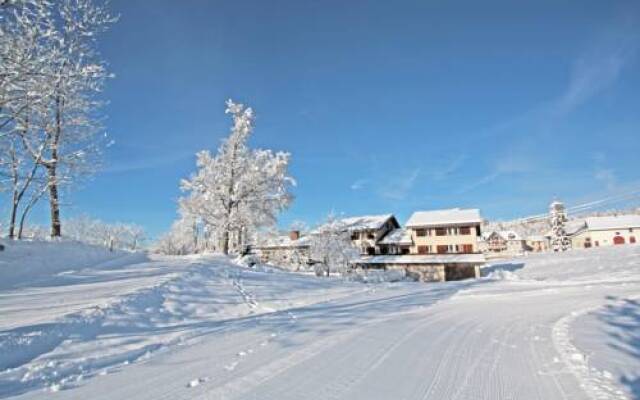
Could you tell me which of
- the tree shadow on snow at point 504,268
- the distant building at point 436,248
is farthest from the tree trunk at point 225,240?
the tree shadow on snow at point 504,268

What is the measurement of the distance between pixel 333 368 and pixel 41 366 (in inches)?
165

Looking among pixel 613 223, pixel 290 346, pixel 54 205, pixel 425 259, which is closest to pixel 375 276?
pixel 425 259

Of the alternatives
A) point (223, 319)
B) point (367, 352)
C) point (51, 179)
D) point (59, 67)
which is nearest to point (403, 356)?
point (367, 352)

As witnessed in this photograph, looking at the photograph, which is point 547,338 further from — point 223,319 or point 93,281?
point 93,281

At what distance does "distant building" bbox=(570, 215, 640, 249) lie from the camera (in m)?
73.9

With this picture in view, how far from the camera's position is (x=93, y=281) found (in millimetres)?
12719

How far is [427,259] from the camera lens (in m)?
46.3

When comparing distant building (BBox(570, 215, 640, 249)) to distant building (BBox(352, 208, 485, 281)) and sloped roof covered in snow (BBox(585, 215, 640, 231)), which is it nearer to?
sloped roof covered in snow (BBox(585, 215, 640, 231))

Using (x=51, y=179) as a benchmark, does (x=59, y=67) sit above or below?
above

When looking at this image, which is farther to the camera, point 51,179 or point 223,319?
point 51,179

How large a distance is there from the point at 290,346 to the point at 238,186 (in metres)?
22.7

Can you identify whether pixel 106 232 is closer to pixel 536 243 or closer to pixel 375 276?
pixel 375 276

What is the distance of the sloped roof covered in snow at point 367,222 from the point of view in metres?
53.7

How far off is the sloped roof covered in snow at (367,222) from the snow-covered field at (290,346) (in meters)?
40.5
